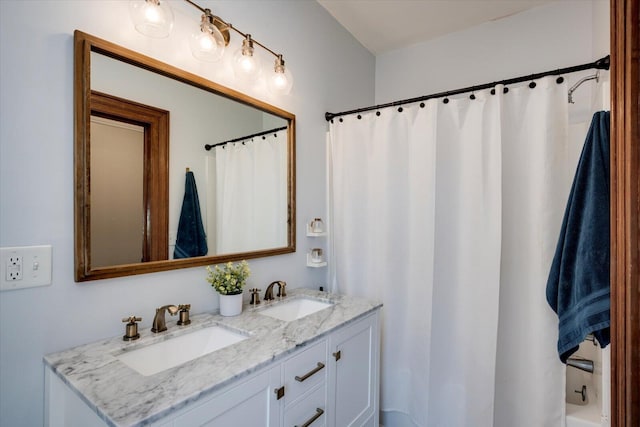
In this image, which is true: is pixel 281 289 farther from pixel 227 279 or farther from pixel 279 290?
pixel 227 279

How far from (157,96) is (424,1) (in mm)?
1793

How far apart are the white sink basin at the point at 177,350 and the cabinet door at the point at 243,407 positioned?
25cm

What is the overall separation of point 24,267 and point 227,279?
2.14 feet

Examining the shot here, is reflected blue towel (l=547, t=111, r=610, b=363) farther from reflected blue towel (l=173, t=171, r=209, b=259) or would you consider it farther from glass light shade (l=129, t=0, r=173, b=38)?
glass light shade (l=129, t=0, r=173, b=38)

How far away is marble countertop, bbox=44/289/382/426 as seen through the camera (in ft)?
2.41

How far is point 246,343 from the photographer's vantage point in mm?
1077

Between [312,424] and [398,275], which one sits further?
[398,275]

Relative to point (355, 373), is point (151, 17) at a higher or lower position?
→ higher

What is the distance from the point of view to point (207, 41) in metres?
1.31

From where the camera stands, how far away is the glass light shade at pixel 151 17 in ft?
A: 3.64

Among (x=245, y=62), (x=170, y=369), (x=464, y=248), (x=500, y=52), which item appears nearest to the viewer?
(x=170, y=369)

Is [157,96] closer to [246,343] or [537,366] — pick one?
[246,343]

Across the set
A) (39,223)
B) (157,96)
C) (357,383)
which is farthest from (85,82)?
(357,383)

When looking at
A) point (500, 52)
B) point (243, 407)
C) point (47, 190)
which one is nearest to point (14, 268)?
point (47, 190)
